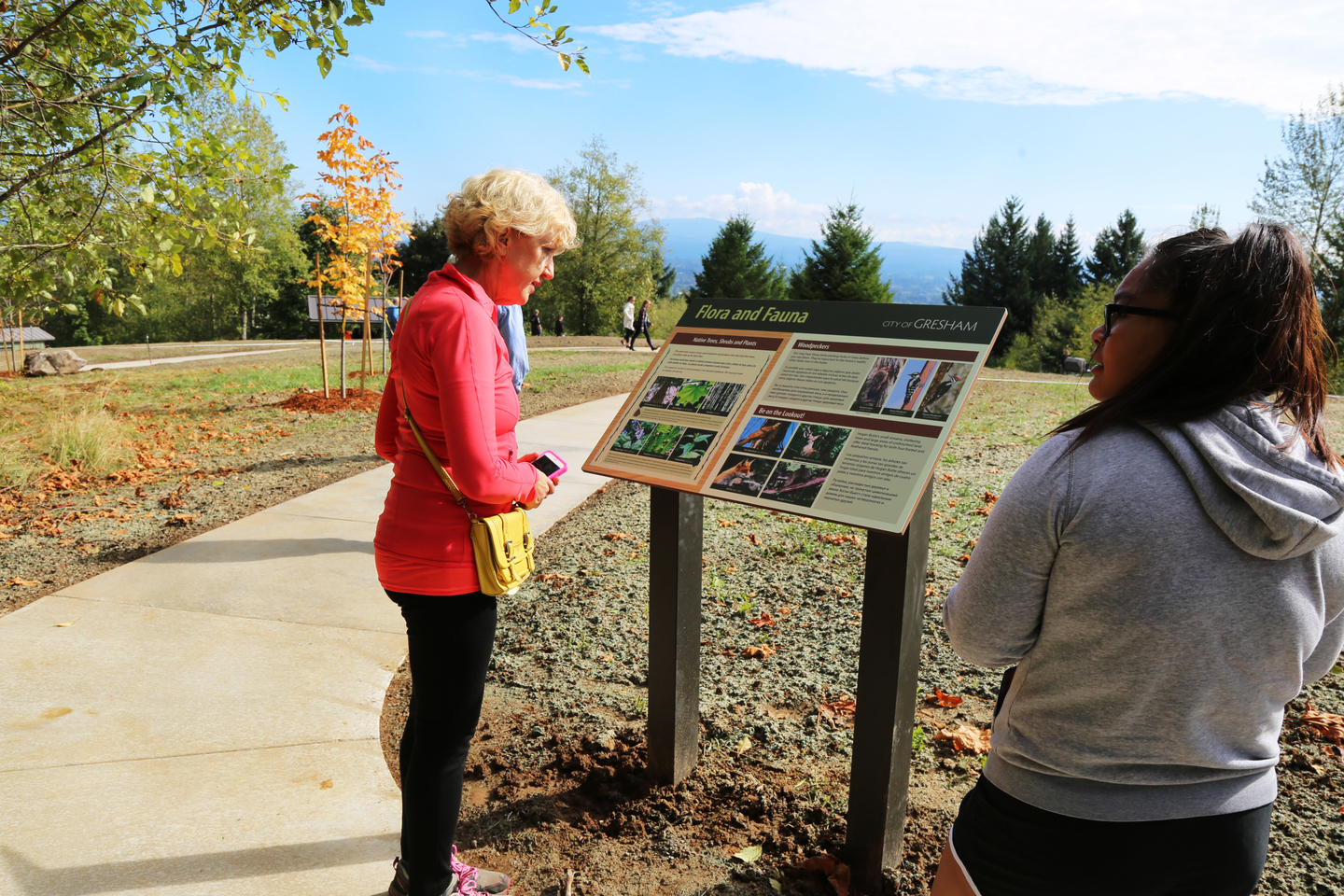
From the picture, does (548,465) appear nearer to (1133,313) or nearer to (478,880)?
(478,880)

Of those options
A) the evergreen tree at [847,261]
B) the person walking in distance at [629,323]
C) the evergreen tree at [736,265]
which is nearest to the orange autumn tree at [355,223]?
the person walking in distance at [629,323]

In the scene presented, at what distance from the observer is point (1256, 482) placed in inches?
46.4

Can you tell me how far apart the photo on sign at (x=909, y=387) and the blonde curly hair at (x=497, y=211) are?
936mm

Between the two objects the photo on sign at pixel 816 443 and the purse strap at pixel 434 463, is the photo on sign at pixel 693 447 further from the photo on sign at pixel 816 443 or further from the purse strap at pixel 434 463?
the purse strap at pixel 434 463

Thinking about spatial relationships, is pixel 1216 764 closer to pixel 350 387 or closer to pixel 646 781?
pixel 646 781

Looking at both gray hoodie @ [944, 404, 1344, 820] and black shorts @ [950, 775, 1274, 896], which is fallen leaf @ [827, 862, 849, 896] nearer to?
black shorts @ [950, 775, 1274, 896]

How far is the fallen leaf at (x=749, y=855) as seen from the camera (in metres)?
2.54

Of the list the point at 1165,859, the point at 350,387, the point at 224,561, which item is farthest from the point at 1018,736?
the point at 350,387

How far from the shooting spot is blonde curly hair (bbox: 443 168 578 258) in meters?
1.99

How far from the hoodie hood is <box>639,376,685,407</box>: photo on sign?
5.03 feet

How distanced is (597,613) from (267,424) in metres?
7.05

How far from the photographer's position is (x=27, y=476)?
6.59 metres

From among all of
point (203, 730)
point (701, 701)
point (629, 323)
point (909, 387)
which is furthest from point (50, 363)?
point (909, 387)

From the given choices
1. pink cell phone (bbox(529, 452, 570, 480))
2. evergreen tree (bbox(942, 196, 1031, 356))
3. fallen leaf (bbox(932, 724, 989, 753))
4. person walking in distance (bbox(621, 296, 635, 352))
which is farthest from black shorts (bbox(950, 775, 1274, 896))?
evergreen tree (bbox(942, 196, 1031, 356))
